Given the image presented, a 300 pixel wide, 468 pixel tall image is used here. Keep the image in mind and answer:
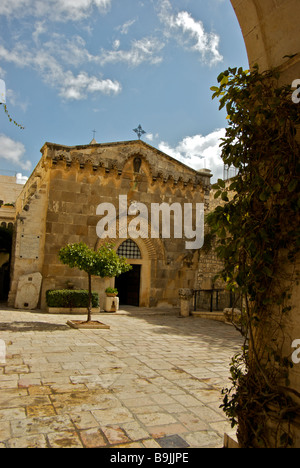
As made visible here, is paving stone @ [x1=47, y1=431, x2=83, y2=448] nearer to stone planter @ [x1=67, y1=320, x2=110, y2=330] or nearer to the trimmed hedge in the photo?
stone planter @ [x1=67, y1=320, x2=110, y2=330]

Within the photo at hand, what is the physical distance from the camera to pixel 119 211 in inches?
562

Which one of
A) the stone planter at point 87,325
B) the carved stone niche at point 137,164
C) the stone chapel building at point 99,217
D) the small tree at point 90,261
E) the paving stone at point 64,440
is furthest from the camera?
the carved stone niche at point 137,164

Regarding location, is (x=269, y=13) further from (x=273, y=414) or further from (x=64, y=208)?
(x=64, y=208)

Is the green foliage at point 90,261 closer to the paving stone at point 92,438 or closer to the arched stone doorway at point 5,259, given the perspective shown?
the paving stone at point 92,438

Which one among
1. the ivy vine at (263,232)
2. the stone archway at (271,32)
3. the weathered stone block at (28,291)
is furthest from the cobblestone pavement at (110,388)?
the weathered stone block at (28,291)

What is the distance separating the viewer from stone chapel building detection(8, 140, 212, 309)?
42.3 ft

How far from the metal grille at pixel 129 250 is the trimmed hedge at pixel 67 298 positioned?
264 cm

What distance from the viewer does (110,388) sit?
455cm

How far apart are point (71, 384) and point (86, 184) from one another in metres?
10.1

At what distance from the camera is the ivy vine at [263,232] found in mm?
2256

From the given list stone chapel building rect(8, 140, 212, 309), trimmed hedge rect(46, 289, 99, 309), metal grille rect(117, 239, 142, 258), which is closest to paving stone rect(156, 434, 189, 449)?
trimmed hedge rect(46, 289, 99, 309)

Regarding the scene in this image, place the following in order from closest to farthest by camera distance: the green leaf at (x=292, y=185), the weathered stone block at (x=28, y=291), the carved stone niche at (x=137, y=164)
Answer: the green leaf at (x=292, y=185) → the weathered stone block at (x=28, y=291) → the carved stone niche at (x=137, y=164)
